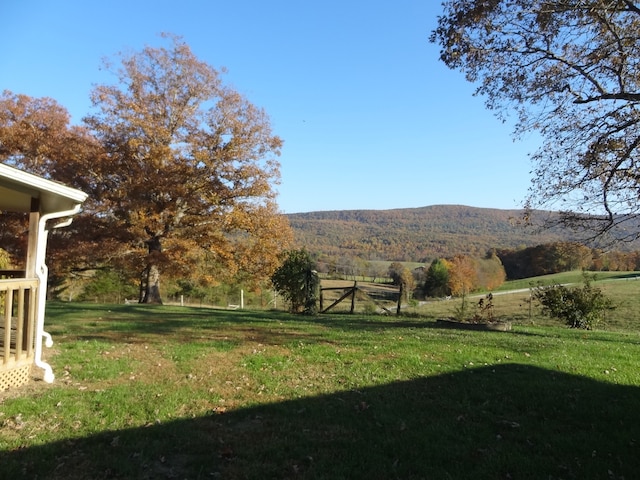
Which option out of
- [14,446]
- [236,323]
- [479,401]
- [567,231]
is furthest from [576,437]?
[236,323]

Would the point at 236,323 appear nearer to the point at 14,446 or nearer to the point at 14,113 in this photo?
the point at 14,446

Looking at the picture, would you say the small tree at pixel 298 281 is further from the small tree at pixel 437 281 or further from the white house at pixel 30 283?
the small tree at pixel 437 281

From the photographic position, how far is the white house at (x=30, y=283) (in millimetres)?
5395

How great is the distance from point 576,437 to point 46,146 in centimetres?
2283

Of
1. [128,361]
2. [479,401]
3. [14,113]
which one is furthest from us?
[14,113]

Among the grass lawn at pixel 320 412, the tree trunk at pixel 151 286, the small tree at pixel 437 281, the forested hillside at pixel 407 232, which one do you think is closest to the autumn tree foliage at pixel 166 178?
the tree trunk at pixel 151 286

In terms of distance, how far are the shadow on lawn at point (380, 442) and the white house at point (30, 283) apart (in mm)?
2136

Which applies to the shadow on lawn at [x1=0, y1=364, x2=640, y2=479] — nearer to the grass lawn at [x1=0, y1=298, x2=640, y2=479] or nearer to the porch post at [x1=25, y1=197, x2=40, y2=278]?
the grass lawn at [x1=0, y1=298, x2=640, y2=479]

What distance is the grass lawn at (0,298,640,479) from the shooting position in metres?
3.78

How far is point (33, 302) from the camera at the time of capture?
5852mm

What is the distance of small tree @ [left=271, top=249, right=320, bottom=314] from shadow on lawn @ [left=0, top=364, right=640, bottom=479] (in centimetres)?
1132

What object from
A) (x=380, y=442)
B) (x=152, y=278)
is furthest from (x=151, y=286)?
(x=380, y=442)

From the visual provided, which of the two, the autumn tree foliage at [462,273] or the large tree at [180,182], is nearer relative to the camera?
the large tree at [180,182]

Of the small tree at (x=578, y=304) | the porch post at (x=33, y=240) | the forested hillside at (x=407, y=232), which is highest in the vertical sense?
the forested hillside at (x=407, y=232)
